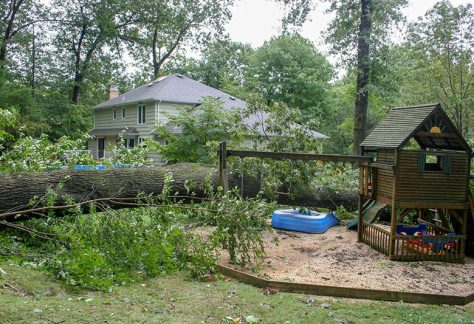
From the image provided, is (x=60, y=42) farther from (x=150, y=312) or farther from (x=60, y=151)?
(x=150, y=312)

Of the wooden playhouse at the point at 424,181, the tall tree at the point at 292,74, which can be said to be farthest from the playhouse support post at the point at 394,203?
the tall tree at the point at 292,74

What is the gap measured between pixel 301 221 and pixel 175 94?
14960 millimetres

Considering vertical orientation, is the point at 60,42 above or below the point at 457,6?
above

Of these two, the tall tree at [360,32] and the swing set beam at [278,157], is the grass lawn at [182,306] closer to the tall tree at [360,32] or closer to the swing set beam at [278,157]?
the swing set beam at [278,157]

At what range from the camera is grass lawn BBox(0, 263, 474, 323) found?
3.55 m

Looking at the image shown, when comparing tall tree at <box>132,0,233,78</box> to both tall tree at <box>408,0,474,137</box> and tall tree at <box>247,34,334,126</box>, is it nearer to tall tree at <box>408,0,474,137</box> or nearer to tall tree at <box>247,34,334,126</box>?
tall tree at <box>247,34,334,126</box>

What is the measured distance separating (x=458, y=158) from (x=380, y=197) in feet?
4.16

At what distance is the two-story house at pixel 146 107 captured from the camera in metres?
21.1

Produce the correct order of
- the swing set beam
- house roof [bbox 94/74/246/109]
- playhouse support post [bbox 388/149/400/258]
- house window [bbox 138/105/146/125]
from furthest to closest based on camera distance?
house window [bbox 138/105/146/125], house roof [bbox 94/74/246/109], the swing set beam, playhouse support post [bbox 388/149/400/258]

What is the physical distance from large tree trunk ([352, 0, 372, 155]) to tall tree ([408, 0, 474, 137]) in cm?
177

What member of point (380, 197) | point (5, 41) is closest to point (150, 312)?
point (380, 197)

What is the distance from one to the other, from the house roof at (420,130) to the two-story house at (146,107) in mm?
12874

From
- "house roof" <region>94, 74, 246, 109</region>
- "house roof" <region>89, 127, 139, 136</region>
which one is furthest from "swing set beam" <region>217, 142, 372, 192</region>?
"house roof" <region>89, 127, 139, 136</region>

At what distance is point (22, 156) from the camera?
Answer: 731cm
